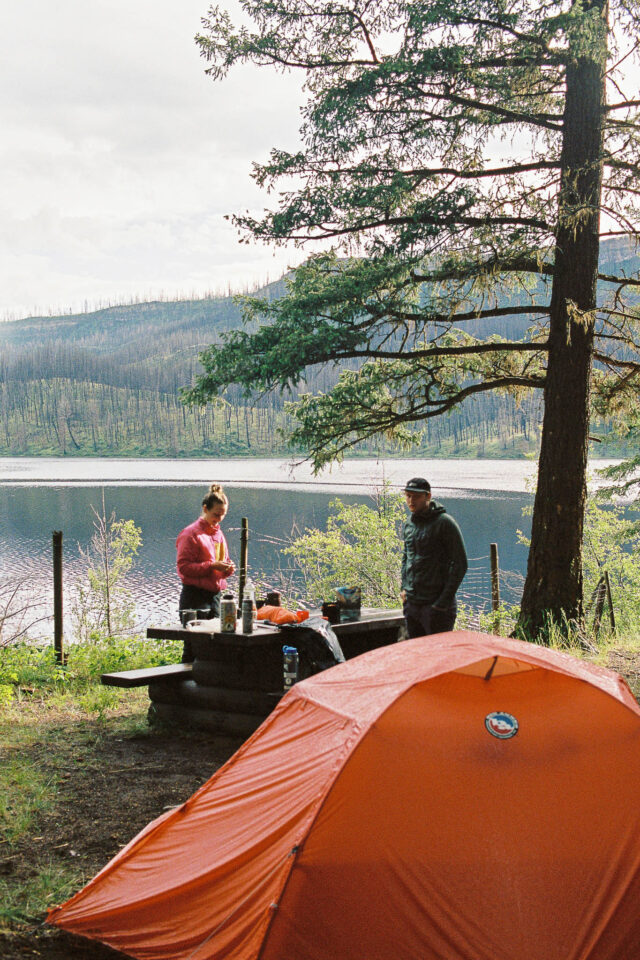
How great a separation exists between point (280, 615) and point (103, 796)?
1713 millimetres

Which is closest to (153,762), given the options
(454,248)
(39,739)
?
(39,739)

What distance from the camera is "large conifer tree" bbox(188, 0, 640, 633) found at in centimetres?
822

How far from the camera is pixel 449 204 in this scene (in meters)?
8.42

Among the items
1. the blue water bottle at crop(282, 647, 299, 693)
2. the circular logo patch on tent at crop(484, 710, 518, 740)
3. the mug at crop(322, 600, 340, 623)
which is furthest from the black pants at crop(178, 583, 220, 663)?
the circular logo patch on tent at crop(484, 710, 518, 740)

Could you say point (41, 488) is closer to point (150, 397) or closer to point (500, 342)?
point (500, 342)

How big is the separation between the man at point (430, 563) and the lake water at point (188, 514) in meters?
3.25

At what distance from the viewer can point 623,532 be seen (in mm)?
15266

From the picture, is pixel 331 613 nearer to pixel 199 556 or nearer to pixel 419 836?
pixel 199 556

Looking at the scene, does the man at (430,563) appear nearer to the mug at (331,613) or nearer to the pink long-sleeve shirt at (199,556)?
the mug at (331,613)

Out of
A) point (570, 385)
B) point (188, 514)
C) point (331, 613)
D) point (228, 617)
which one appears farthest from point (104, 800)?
point (188, 514)

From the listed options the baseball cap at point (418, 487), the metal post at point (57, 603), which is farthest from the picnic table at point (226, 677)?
the metal post at point (57, 603)

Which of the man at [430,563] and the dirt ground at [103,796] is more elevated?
the man at [430,563]

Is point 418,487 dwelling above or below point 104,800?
above

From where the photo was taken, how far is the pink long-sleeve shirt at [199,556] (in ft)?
23.2
